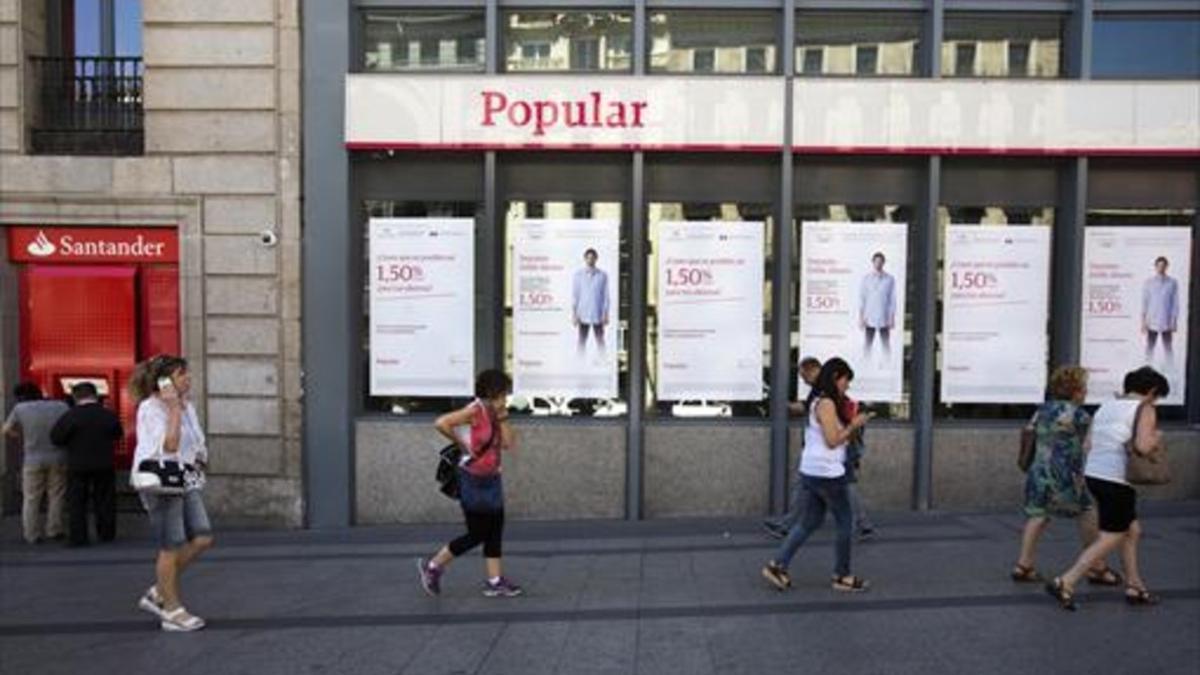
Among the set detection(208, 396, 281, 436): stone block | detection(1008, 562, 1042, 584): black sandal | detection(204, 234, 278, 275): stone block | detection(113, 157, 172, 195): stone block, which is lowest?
detection(1008, 562, 1042, 584): black sandal

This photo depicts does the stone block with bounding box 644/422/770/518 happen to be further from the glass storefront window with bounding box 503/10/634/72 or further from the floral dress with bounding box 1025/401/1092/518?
the glass storefront window with bounding box 503/10/634/72

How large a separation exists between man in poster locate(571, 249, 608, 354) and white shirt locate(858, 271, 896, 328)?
2559 millimetres

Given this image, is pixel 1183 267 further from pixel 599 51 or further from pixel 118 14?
pixel 118 14

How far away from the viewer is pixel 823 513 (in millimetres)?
7770

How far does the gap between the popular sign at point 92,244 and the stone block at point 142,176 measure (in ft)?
1.40

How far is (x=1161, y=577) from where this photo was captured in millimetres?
8008

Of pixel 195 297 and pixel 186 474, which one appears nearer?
pixel 186 474

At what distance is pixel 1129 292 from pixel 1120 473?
179 inches

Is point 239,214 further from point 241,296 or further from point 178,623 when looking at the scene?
point 178,623

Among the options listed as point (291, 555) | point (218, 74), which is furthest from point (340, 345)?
point (218, 74)

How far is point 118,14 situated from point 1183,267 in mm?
11184

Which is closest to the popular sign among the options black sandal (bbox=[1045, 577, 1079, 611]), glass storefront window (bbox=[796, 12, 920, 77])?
glass storefront window (bbox=[796, 12, 920, 77])

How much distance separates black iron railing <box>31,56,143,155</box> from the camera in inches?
443

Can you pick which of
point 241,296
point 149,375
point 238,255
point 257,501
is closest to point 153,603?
point 149,375
